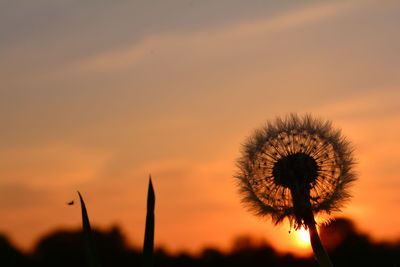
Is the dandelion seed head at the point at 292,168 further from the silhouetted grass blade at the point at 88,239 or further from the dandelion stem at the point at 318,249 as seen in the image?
the silhouetted grass blade at the point at 88,239

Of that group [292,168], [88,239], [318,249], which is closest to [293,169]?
[292,168]

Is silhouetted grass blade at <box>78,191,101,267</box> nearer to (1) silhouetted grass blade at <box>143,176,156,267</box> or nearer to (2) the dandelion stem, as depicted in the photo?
(1) silhouetted grass blade at <box>143,176,156,267</box>

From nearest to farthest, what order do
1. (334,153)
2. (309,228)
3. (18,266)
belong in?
(18,266) → (309,228) → (334,153)

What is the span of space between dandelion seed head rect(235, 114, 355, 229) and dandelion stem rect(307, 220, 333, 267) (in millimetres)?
996

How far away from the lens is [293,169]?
686 centimetres

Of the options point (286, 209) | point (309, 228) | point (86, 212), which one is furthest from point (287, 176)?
point (86, 212)

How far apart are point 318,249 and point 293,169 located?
76.8 inches

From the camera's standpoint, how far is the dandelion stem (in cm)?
477

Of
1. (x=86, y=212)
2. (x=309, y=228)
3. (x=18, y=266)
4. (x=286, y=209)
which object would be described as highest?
(x=286, y=209)

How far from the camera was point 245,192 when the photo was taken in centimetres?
695

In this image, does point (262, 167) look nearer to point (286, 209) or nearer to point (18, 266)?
point (286, 209)

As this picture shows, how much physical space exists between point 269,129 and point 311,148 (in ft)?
1.67

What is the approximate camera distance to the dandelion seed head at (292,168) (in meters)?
6.73

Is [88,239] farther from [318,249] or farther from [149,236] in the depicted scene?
[318,249]
